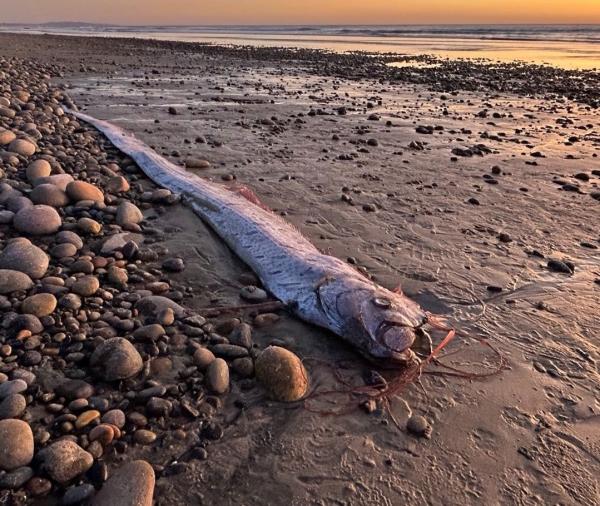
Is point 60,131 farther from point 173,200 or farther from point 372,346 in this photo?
point 372,346

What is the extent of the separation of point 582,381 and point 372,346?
154 cm

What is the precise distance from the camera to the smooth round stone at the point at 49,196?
5695mm

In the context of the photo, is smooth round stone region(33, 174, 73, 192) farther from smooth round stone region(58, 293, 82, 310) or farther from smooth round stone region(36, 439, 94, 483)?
smooth round stone region(36, 439, 94, 483)

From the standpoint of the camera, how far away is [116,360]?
327 centimetres

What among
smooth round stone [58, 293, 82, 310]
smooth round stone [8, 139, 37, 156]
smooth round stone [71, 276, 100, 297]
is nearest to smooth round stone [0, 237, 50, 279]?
smooth round stone [71, 276, 100, 297]

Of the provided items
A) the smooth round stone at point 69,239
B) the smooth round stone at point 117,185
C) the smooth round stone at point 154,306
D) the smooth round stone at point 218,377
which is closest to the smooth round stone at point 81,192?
the smooth round stone at point 117,185

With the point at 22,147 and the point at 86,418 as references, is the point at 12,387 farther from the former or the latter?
the point at 22,147

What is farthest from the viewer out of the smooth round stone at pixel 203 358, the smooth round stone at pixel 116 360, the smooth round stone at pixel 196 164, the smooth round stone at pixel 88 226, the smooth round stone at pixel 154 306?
the smooth round stone at pixel 196 164

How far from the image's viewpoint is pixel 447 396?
341 cm

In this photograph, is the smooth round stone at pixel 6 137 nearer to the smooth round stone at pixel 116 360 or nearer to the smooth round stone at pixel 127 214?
the smooth round stone at pixel 127 214

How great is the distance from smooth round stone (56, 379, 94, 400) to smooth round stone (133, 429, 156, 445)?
1.52ft

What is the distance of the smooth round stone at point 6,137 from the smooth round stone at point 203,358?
19.7 ft

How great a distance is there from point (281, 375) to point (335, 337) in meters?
0.76

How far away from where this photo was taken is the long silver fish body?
362 centimetres
